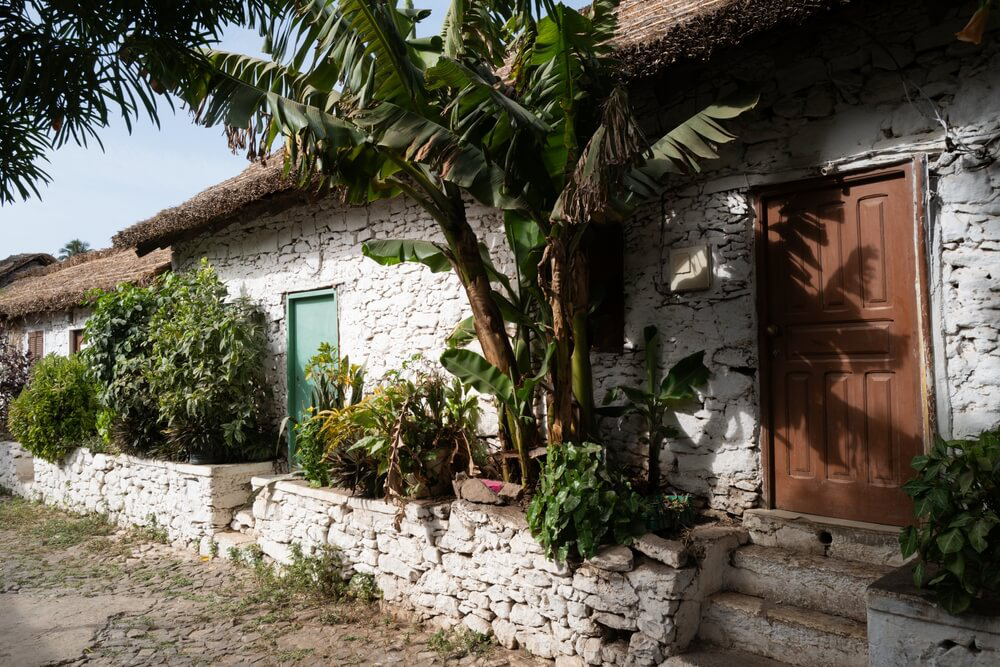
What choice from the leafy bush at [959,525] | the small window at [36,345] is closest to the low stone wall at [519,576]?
the leafy bush at [959,525]

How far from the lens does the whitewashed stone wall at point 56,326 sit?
37.2ft

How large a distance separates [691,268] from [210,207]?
5.21 m

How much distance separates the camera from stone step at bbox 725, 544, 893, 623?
3.46m

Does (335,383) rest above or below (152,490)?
above

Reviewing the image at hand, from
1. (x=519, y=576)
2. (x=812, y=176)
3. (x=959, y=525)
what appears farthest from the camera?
(x=519, y=576)

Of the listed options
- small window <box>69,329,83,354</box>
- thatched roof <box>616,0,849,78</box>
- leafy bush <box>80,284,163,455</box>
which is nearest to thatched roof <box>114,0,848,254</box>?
thatched roof <box>616,0,849,78</box>

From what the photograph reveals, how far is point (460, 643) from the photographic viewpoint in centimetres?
441

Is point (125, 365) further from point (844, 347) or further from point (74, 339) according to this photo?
point (844, 347)

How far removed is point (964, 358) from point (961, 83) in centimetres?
139

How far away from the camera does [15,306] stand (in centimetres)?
1215

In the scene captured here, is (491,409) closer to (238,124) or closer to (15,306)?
(238,124)

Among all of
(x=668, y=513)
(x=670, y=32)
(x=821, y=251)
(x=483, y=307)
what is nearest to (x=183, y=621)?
(x=483, y=307)

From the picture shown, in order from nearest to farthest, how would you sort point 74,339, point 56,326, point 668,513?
1. point 668,513
2. point 74,339
3. point 56,326

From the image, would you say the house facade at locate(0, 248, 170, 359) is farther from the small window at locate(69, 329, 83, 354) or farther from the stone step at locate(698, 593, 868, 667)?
the stone step at locate(698, 593, 868, 667)
